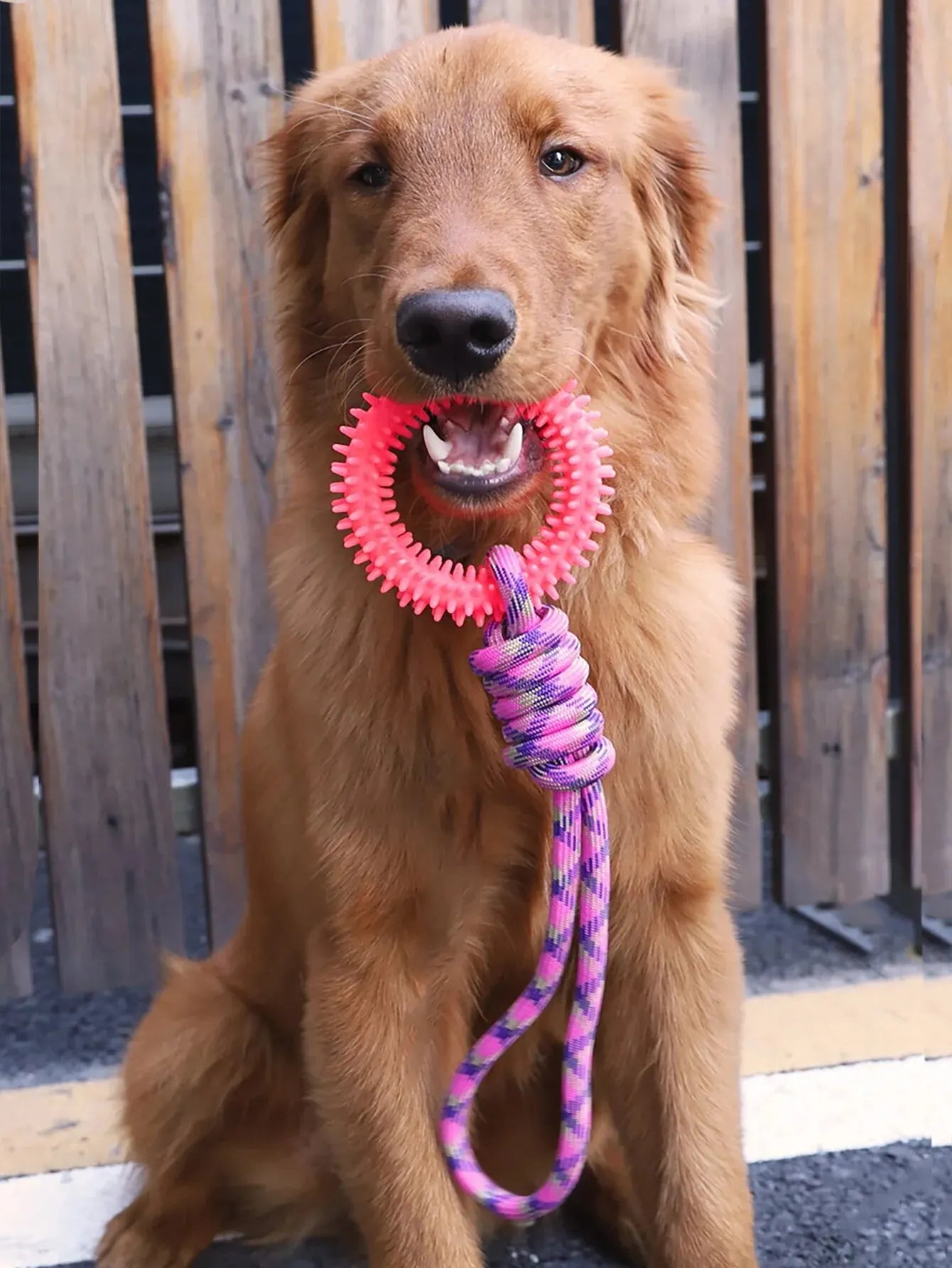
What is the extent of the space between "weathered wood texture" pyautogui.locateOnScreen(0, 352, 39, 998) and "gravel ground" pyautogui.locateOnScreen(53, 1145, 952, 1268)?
94cm

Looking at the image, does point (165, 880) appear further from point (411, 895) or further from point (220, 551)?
point (411, 895)

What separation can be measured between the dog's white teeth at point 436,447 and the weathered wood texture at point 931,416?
164cm

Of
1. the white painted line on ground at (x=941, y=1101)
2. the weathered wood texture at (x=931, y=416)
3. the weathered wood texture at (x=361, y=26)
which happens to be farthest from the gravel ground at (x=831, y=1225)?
the weathered wood texture at (x=361, y=26)

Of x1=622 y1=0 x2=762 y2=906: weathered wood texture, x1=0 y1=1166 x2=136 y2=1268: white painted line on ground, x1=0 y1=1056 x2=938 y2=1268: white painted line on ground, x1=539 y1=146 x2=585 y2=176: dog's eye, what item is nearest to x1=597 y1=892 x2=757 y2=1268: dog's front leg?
x1=0 y1=1056 x2=938 y2=1268: white painted line on ground

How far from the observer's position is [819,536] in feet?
9.09

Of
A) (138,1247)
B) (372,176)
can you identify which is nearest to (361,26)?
(372,176)

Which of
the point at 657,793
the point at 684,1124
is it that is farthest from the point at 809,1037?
the point at 657,793

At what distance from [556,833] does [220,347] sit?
4.81 ft

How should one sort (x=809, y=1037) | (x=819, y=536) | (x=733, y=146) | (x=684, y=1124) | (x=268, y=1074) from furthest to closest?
(x=819, y=536) → (x=733, y=146) → (x=809, y=1037) → (x=268, y=1074) → (x=684, y=1124)

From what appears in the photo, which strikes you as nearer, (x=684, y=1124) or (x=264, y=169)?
(x=684, y=1124)

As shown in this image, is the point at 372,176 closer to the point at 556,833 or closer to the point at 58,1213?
the point at 556,833

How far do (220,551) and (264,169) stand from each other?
89 cm

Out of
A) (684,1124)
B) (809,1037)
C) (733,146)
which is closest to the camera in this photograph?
(684,1124)

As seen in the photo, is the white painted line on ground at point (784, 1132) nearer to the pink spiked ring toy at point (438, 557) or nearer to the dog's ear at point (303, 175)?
the pink spiked ring toy at point (438, 557)
